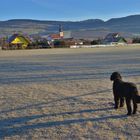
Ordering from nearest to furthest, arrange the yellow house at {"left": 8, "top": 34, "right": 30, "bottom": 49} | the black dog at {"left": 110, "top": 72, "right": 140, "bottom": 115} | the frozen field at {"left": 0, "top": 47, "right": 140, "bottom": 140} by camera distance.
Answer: the frozen field at {"left": 0, "top": 47, "right": 140, "bottom": 140} < the black dog at {"left": 110, "top": 72, "right": 140, "bottom": 115} < the yellow house at {"left": 8, "top": 34, "right": 30, "bottom": 49}

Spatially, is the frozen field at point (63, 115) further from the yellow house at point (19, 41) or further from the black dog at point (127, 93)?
the yellow house at point (19, 41)

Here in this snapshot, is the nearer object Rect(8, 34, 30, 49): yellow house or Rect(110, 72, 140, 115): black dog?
Rect(110, 72, 140, 115): black dog

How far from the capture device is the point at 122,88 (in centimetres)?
833

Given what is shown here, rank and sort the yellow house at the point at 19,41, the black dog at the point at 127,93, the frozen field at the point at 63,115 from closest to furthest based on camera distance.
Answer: the frozen field at the point at 63,115 < the black dog at the point at 127,93 < the yellow house at the point at 19,41

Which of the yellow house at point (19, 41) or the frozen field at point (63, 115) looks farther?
the yellow house at point (19, 41)

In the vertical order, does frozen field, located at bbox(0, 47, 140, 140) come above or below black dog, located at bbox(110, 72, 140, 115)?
below

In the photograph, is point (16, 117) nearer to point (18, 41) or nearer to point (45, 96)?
point (45, 96)

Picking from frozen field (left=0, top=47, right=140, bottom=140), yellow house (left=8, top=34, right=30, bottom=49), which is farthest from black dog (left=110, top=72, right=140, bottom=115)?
yellow house (left=8, top=34, right=30, bottom=49)

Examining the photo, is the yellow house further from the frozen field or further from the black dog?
the black dog

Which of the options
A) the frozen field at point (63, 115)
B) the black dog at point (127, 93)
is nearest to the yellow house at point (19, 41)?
the frozen field at point (63, 115)

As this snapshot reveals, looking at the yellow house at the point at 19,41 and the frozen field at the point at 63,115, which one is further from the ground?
the yellow house at the point at 19,41

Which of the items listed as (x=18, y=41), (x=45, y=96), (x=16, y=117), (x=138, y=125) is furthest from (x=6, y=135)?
(x=18, y=41)

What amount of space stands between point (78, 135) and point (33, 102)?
3.47 metres

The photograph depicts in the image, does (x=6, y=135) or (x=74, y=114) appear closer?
(x=6, y=135)
